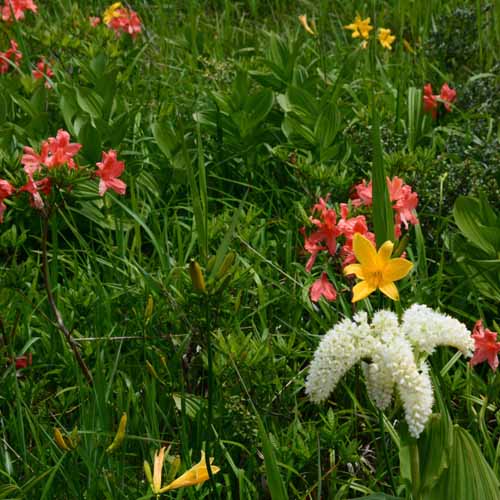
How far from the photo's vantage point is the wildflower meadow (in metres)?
1.49

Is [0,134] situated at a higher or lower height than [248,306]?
higher

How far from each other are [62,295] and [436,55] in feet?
6.26

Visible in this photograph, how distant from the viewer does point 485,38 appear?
11.6 ft

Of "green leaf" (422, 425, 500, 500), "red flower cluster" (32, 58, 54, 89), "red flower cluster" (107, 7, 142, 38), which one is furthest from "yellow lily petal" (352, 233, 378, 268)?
"red flower cluster" (107, 7, 142, 38)

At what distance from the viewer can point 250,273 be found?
2.09 m

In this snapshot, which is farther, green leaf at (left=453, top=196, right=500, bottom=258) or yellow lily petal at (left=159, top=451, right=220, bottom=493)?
green leaf at (left=453, top=196, right=500, bottom=258)

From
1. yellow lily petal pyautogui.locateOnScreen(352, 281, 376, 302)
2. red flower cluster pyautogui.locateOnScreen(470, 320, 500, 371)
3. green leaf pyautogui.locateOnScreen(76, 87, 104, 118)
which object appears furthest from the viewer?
green leaf pyautogui.locateOnScreen(76, 87, 104, 118)

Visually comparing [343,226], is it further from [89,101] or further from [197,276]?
[89,101]

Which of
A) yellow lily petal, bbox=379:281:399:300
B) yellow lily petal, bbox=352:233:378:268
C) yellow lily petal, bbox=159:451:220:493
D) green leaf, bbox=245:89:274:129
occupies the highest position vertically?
yellow lily petal, bbox=352:233:378:268

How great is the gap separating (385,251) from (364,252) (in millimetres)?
38

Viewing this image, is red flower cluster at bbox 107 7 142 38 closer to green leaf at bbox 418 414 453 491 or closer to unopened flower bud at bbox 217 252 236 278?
unopened flower bud at bbox 217 252 236 278

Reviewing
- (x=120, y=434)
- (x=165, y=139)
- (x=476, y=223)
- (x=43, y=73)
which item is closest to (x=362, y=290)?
(x=120, y=434)

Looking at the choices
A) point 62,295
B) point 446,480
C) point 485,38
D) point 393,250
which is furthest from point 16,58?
point 446,480

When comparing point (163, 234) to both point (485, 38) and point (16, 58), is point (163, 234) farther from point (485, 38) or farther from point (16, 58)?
point (485, 38)
